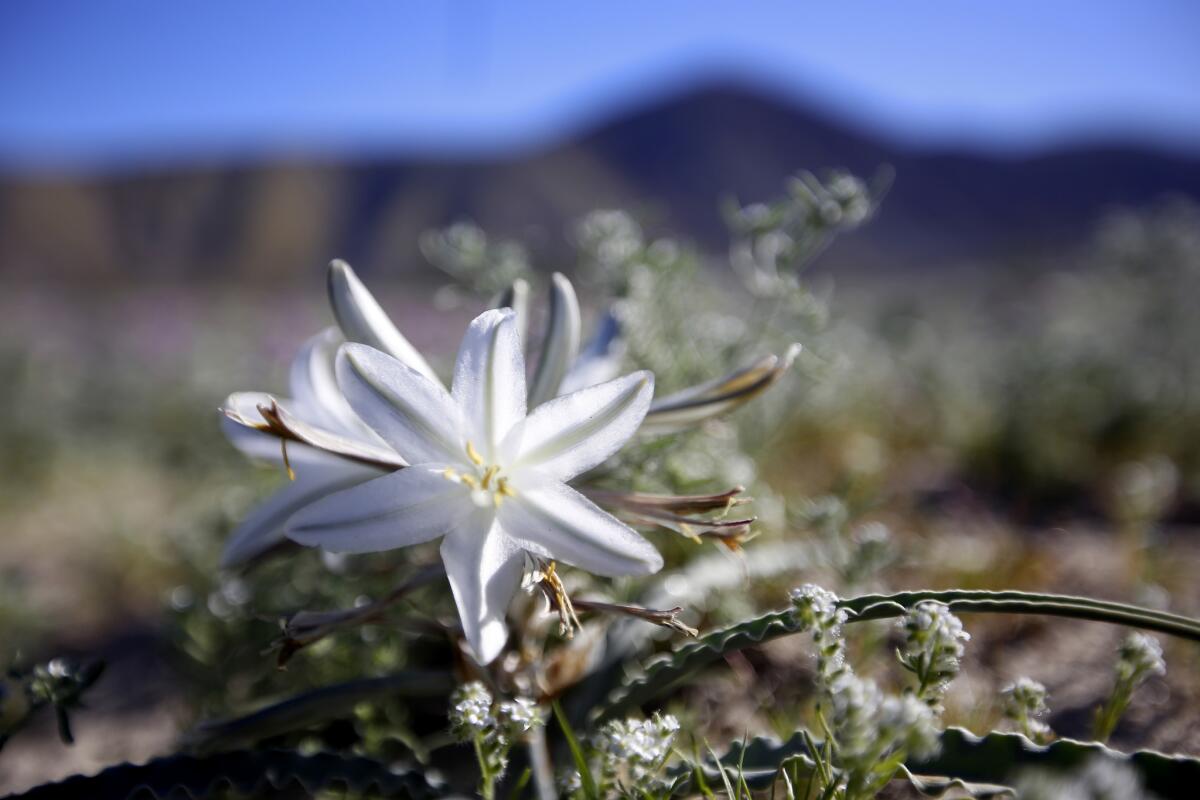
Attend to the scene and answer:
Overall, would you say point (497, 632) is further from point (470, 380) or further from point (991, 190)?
point (991, 190)

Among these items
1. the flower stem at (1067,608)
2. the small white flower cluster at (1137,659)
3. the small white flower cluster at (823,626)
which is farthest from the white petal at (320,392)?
the small white flower cluster at (1137,659)

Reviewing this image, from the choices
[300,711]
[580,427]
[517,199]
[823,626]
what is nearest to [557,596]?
[580,427]

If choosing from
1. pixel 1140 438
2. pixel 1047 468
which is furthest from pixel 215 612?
pixel 1140 438

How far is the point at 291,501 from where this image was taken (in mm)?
1178

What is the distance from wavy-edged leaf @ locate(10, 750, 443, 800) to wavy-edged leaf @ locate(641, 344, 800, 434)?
63 cm

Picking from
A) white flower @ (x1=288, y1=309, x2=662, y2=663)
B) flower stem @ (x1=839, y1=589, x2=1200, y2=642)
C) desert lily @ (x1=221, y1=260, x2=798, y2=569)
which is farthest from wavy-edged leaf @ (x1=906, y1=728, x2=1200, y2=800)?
white flower @ (x1=288, y1=309, x2=662, y2=663)

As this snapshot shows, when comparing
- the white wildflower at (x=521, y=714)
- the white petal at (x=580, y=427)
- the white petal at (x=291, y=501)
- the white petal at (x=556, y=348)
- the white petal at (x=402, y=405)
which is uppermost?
the white petal at (x=556, y=348)

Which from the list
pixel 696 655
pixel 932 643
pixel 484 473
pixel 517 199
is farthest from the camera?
pixel 517 199

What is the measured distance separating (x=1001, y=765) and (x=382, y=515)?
2.70 ft

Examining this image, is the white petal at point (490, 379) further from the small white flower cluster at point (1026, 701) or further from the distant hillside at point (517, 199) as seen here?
the distant hillside at point (517, 199)

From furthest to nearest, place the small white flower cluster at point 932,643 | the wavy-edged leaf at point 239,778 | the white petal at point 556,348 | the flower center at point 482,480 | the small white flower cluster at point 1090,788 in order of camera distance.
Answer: the white petal at point 556,348 < the wavy-edged leaf at point 239,778 < the flower center at point 482,480 < the small white flower cluster at point 932,643 < the small white flower cluster at point 1090,788

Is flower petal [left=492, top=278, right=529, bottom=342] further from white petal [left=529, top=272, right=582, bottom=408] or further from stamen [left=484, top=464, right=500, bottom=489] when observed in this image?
stamen [left=484, top=464, right=500, bottom=489]

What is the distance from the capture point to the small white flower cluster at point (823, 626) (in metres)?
0.93

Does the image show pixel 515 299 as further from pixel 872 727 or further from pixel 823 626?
pixel 872 727
